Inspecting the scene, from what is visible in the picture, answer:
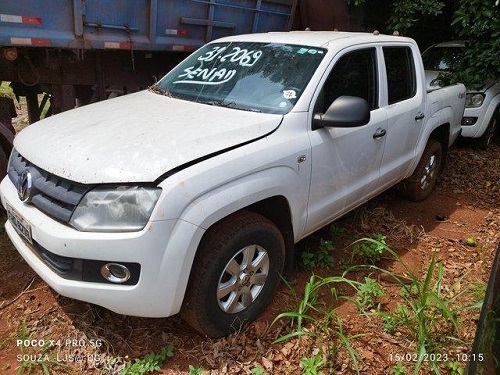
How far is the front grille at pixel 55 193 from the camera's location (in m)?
2.12

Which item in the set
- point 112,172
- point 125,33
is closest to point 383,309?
point 112,172

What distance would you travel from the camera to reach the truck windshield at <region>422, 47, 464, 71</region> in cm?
660

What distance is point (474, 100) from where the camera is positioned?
6.03 meters

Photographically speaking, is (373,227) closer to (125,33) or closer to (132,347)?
(132,347)

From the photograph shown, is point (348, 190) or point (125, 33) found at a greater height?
point (125, 33)

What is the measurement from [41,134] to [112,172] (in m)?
0.86

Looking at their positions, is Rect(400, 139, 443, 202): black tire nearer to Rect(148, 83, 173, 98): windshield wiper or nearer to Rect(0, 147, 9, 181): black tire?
Rect(148, 83, 173, 98): windshield wiper

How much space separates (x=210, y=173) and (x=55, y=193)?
82 cm

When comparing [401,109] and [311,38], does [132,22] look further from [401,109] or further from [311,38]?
[401,109]

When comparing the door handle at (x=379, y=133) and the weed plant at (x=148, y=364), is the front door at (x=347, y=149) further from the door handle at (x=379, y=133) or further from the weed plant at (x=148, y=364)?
the weed plant at (x=148, y=364)

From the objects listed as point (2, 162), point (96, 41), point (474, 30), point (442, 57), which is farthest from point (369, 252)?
point (442, 57)

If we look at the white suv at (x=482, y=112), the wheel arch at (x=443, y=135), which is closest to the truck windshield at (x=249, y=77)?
the wheel arch at (x=443, y=135)

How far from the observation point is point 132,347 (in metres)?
2.49

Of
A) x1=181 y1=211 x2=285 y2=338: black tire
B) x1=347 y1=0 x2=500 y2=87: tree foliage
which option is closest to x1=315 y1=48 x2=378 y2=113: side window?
x1=181 y1=211 x2=285 y2=338: black tire
